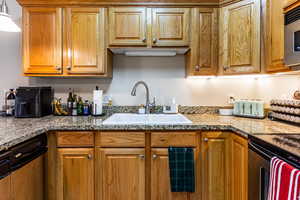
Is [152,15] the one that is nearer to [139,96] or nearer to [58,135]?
[139,96]

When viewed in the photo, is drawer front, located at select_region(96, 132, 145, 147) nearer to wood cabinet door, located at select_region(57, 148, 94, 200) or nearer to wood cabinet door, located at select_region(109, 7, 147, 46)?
wood cabinet door, located at select_region(57, 148, 94, 200)

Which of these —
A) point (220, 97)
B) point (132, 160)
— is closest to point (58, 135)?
point (132, 160)

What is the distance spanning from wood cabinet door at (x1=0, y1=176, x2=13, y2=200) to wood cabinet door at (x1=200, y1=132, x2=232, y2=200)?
54.0 inches

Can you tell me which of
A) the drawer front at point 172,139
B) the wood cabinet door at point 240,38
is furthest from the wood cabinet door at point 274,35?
the drawer front at point 172,139

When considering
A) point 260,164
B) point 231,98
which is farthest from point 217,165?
point 231,98

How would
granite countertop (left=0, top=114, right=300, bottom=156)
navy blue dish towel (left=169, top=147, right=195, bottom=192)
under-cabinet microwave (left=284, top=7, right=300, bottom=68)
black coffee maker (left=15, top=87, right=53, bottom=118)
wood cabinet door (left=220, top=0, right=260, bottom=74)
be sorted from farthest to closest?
black coffee maker (left=15, top=87, right=53, bottom=118) → wood cabinet door (left=220, top=0, right=260, bottom=74) → navy blue dish towel (left=169, top=147, right=195, bottom=192) → under-cabinet microwave (left=284, top=7, right=300, bottom=68) → granite countertop (left=0, top=114, right=300, bottom=156)

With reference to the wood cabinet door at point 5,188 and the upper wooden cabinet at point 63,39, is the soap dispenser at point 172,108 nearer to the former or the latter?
the upper wooden cabinet at point 63,39

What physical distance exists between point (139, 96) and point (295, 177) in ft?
5.96

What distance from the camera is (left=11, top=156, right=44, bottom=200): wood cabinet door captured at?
136 cm

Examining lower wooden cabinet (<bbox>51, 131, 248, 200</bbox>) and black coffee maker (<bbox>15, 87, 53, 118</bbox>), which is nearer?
lower wooden cabinet (<bbox>51, 131, 248, 200</bbox>)

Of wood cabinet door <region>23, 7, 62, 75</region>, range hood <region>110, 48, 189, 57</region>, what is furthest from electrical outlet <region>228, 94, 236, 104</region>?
wood cabinet door <region>23, 7, 62, 75</region>

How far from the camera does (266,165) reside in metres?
1.24

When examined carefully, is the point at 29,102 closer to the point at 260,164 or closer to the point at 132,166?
the point at 132,166

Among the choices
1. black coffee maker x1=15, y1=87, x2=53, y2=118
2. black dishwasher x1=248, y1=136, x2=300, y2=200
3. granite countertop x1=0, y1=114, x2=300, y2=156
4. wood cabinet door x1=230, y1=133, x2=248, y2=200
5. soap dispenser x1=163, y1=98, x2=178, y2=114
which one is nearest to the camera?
black dishwasher x1=248, y1=136, x2=300, y2=200
